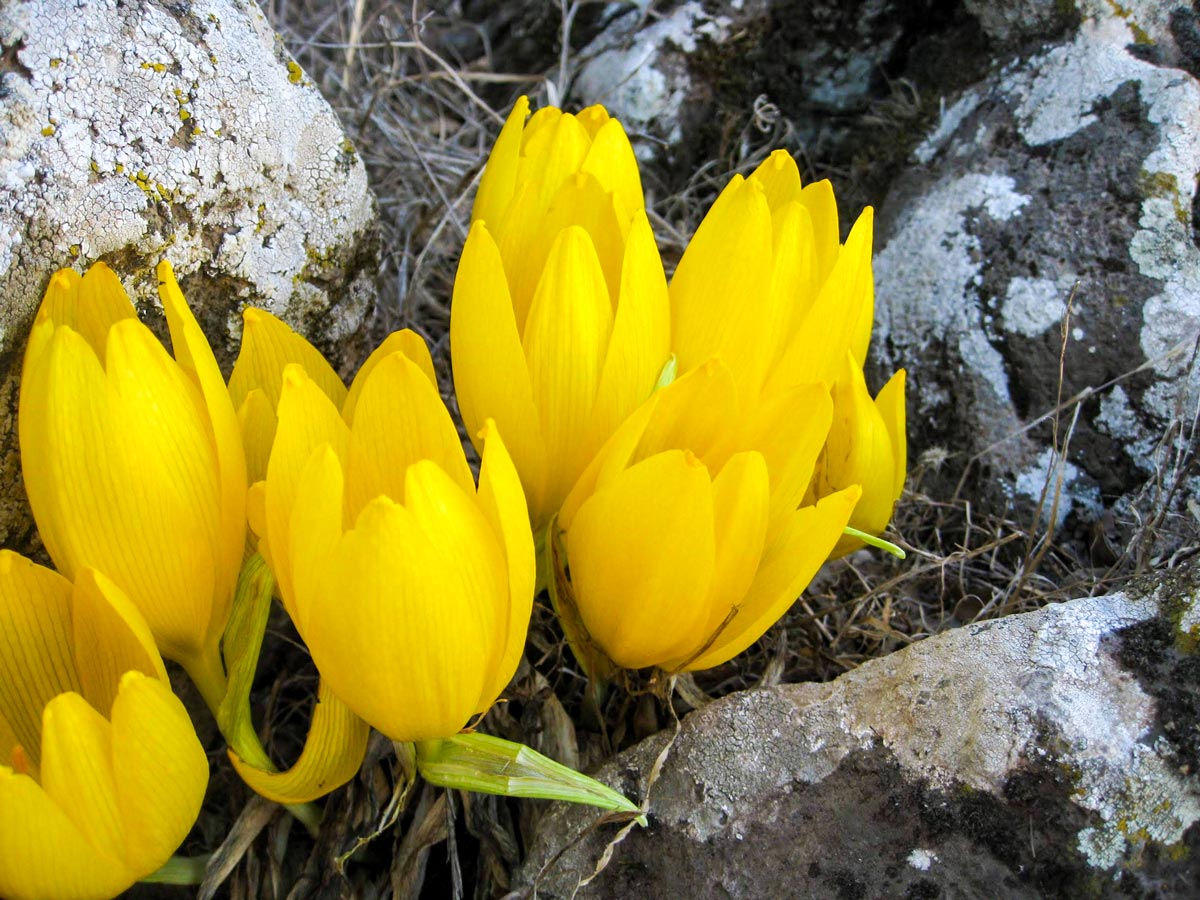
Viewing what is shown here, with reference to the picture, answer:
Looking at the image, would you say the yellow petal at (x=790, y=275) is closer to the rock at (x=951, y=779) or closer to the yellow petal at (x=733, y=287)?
the yellow petal at (x=733, y=287)

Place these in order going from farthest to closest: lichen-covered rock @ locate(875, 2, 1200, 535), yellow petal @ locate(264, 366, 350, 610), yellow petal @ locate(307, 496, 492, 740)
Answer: lichen-covered rock @ locate(875, 2, 1200, 535) → yellow petal @ locate(264, 366, 350, 610) → yellow petal @ locate(307, 496, 492, 740)

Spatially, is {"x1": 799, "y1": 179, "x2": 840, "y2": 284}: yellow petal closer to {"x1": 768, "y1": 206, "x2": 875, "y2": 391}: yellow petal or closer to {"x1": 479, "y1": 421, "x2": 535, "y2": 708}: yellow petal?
{"x1": 768, "y1": 206, "x2": 875, "y2": 391}: yellow petal

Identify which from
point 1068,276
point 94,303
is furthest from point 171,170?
point 1068,276

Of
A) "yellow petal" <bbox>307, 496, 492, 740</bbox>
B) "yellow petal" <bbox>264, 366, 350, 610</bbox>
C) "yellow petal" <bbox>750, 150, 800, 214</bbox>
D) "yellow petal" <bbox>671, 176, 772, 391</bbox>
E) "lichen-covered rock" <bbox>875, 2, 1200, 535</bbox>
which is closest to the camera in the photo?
"yellow petal" <bbox>307, 496, 492, 740</bbox>

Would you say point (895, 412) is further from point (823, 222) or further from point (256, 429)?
point (256, 429)

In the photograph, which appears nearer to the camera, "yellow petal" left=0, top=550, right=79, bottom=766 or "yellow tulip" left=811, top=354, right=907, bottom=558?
"yellow petal" left=0, top=550, right=79, bottom=766

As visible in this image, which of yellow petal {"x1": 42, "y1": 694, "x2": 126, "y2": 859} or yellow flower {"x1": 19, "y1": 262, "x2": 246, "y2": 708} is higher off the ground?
yellow flower {"x1": 19, "y1": 262, "x2": 246, "y2": 708}

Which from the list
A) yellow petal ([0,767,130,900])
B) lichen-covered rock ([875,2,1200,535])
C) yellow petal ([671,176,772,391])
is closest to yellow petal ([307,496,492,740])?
yellow petal ([0,767,130,900])

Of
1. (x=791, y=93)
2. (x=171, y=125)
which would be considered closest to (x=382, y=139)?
(x=791, y=93)

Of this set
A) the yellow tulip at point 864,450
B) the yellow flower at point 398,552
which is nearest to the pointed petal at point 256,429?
the yellow flower at point 398,552
